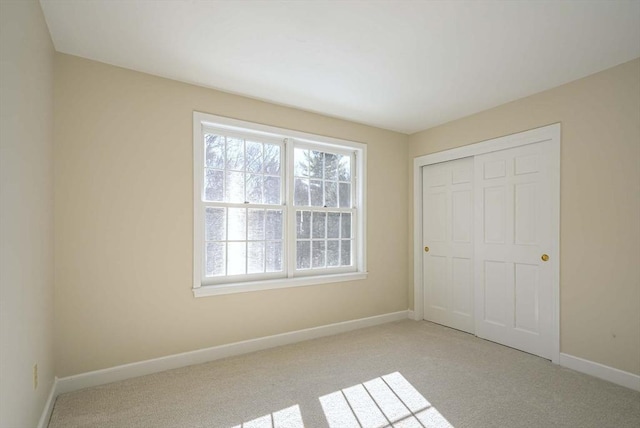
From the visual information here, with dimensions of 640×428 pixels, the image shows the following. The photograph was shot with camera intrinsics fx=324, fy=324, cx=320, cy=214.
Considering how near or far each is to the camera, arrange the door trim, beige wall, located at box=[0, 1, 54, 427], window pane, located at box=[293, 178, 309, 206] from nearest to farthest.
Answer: beige wall, located at box=[0, 1, 54, 427]
the door trim
window pane, located at box=[293, 178, 309, 206]

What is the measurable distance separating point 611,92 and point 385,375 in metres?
3.11

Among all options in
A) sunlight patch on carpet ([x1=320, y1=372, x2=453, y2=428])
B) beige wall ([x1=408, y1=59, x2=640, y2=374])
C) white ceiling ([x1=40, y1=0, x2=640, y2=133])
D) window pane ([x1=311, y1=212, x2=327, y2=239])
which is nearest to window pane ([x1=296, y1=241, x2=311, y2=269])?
window pane ([x1=311, y1=212, x2=327, y2=239])

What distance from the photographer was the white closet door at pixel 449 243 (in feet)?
13.1

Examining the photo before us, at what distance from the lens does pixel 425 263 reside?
14.9 feet

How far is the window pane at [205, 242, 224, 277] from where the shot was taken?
10.6 ft

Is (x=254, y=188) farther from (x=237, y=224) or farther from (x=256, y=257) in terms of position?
(x=256, y=257)

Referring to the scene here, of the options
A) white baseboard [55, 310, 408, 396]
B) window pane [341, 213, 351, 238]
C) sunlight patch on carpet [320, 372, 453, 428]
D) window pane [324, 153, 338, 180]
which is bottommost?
sunlight patch on carpet [320, 372, 453, 428]

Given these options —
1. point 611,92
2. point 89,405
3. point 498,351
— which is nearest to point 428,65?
point 611,92

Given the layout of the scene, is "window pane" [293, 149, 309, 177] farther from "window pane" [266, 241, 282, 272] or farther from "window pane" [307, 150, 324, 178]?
"window pane" [266, 241, 282, 272]

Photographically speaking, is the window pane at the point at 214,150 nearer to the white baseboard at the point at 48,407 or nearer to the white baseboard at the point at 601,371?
the white baseboard at the point at 48,407

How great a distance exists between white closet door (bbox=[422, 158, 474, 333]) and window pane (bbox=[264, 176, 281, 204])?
216cm

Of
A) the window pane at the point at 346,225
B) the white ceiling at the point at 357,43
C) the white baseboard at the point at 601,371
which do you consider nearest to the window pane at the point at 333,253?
the window pane at the point at 346,225

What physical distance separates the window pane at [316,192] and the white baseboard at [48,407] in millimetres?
2781

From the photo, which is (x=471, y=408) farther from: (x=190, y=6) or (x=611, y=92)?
(x=190, y=6)
